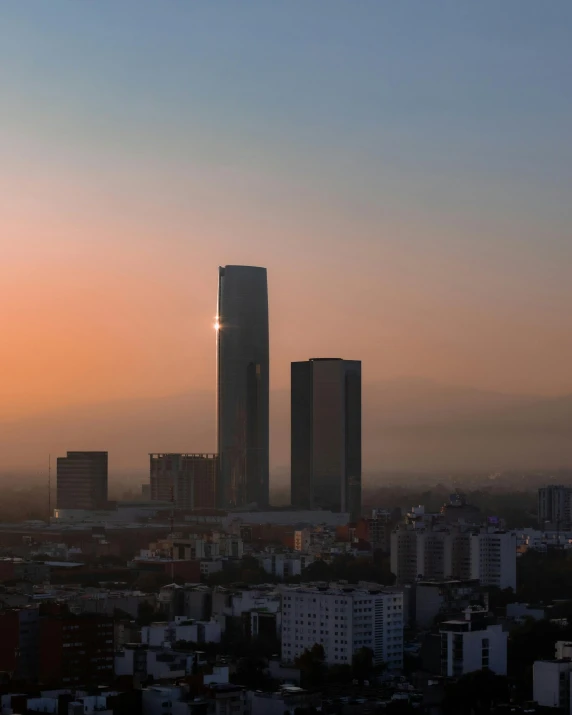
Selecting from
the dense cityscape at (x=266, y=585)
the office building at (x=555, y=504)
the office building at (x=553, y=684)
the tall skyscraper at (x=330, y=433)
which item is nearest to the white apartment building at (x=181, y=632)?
the dense cityscape at (x=266, y=585)

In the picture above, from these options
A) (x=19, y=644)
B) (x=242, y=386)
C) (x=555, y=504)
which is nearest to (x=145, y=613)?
(x=19, y=644)

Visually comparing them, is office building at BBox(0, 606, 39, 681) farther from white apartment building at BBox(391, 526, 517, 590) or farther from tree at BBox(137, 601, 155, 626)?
white apartment building at BBox(391, 526, 517, 590)

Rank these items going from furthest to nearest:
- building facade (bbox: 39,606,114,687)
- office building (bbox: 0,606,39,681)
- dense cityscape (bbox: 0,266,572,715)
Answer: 1. office building (bbox: 0,606,39,681)
2. building facade (bbox: 39,606,114,687)
3. dense cityscape (bbox: 0,266,572,715)

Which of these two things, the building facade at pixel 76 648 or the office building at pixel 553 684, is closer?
the office building at pixel 553 684

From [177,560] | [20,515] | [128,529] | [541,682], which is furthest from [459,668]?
[20,515]

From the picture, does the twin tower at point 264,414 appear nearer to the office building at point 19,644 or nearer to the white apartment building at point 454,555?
the white apartment building at point 454,555

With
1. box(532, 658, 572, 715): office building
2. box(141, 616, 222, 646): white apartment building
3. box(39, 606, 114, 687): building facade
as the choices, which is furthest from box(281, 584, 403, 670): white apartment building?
box(532, 658, 572, 715): office building

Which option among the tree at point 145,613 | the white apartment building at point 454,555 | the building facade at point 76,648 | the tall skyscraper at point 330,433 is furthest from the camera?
the tall skyscraper at point 330,433

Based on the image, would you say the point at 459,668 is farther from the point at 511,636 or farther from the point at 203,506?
the point at 203,506
